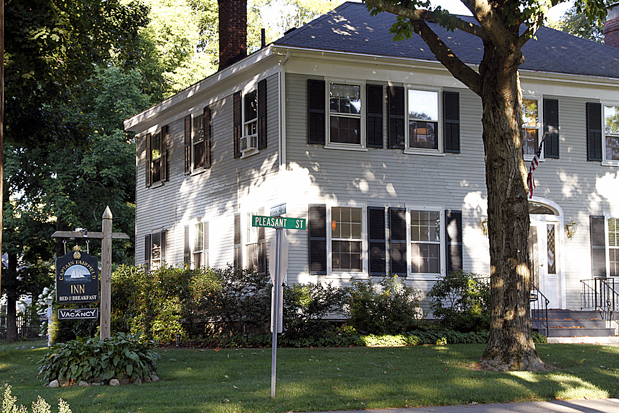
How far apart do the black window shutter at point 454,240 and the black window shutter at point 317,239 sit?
3281mm

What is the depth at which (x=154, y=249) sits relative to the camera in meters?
23.2

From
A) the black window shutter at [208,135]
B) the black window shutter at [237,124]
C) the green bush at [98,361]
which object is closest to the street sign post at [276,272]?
the green bush at [98,361]

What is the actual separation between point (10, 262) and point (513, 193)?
2536cm

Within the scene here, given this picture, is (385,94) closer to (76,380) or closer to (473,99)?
(473,99)

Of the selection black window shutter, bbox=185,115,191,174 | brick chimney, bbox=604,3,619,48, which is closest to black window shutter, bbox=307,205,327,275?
black window shutter, bbox=185,115,191,174

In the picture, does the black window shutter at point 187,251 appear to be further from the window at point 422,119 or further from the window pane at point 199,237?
the window at point 422,119

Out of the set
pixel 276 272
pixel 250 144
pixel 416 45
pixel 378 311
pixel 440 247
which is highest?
pixel 416 45

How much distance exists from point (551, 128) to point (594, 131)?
1.35 metres

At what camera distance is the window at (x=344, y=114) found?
17656mm

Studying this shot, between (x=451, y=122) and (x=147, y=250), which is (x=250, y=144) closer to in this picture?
(x=451, y=122)

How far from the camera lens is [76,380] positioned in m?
10.3

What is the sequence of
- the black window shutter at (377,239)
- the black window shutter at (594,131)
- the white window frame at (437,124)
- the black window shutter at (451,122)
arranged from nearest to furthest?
the black window shutter at (377,239) < the white window frame at (437,124) < the black window shutter at (451,122) < the black window shutter at (594,131)

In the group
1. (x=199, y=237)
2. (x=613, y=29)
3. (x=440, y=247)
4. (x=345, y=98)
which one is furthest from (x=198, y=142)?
(x=613, y=29)

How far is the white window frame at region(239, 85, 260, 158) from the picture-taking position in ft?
59.5
